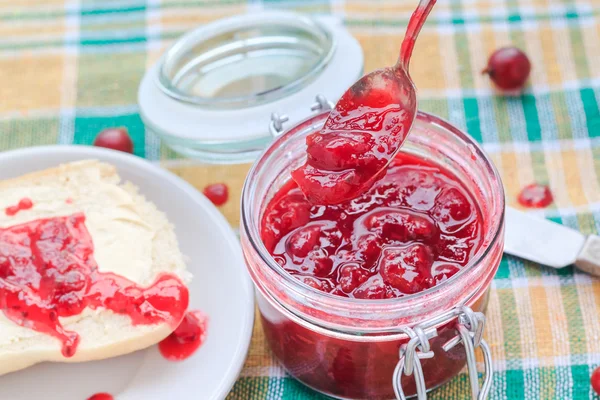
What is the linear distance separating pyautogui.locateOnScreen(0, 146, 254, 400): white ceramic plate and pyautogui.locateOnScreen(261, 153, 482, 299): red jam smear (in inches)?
14.9

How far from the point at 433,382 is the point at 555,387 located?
1.45ft

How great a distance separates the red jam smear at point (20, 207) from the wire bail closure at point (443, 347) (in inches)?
59.5

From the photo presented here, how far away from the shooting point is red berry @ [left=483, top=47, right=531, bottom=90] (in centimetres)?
361

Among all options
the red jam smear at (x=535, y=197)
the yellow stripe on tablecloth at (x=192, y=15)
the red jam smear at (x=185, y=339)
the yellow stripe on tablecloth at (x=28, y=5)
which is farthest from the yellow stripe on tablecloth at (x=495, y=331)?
the yellow stripe on tablecloth at (x=28, y=5)

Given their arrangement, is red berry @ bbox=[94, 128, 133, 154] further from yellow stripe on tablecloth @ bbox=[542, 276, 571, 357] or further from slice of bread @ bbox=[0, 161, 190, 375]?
yellow stripe on tablecloth @ bbox=[542, 276, 571, 357]

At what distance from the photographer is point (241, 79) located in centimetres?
356

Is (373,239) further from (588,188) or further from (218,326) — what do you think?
(588,188)

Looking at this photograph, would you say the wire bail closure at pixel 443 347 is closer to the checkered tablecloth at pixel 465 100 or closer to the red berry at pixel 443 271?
the red berry at pixel 443 271

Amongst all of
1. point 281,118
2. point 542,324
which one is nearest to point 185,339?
point 281,118

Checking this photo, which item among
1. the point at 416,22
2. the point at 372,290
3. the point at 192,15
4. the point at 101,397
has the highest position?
the point at 416,22

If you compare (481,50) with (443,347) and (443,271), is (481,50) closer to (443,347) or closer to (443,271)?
(443,271)

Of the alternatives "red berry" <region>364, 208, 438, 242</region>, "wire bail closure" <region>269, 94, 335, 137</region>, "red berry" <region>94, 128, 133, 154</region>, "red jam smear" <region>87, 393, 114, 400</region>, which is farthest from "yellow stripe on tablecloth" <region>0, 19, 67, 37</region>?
"red berry" <region>364, 208, 438, 242</region>

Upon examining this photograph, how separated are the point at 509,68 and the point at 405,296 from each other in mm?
1830

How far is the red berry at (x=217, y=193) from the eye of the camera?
11.0ft
